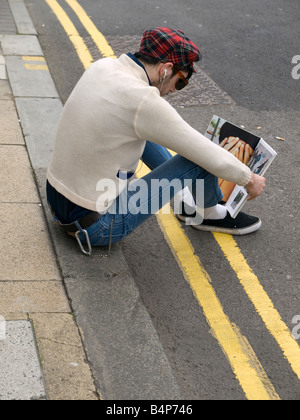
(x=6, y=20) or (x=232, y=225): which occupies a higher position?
(x=232, y=225)

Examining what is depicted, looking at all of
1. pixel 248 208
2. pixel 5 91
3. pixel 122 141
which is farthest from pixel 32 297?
pixel 5 91

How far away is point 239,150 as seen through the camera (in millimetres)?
4109

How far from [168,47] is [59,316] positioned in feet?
4.87

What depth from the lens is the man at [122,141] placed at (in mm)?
3271

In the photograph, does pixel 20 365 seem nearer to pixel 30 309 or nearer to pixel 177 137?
pixel 30 309

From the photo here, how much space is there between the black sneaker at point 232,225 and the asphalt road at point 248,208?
0.06 m

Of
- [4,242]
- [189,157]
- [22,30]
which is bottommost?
[22,30]

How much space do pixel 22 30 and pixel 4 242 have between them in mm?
4266

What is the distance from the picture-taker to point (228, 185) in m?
4.32

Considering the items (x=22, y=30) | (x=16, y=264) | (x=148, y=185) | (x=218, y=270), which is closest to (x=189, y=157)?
(x=148, y=185)

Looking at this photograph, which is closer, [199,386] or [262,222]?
[199,386]

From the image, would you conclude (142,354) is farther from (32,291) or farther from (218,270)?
(218,270)

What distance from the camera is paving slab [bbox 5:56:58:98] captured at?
232 inches

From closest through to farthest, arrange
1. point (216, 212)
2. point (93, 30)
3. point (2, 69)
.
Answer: point (216, 212) < point (2, 69) < point (93, 30)
